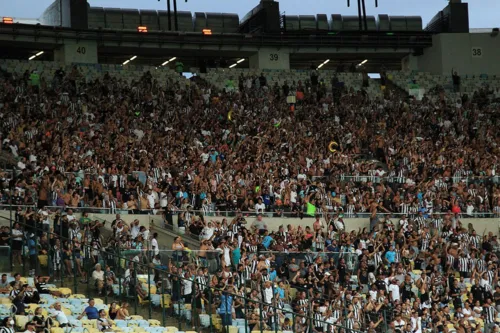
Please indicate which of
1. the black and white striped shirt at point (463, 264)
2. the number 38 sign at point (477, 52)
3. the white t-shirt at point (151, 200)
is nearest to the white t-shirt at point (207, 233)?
the white t-shirt at point (151, 200)

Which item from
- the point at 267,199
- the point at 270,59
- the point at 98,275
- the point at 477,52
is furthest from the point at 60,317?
the point at 477,52

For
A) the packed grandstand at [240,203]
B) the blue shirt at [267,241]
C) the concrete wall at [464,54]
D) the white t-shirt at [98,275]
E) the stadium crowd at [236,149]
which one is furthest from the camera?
the concrete wall at [464,54]

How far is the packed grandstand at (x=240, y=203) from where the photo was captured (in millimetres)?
21016

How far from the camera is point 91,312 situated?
19.4m

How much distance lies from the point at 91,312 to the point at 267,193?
12.3m

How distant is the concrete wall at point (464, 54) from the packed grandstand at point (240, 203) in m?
4.54

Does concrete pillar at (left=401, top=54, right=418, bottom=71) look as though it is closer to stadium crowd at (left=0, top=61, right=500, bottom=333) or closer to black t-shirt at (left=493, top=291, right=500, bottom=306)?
stadium crowd at (left=0, top=61, right=500, bottom=333)

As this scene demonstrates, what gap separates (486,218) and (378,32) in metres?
20.2

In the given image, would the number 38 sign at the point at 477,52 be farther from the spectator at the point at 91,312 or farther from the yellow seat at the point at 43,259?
the spectator at the point at 91,312

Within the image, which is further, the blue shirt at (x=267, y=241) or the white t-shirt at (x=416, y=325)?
the blue shirt at (x=267, y=241)

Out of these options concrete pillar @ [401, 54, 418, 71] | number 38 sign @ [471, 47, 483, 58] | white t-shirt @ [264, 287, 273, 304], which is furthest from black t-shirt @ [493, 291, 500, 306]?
concrete pillar @ [401, 54, 418, 71]

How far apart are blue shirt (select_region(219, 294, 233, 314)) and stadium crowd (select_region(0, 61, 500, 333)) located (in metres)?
0.03

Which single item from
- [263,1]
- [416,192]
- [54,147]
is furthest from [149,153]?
[263,1]

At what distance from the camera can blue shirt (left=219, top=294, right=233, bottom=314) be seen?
20422mm
